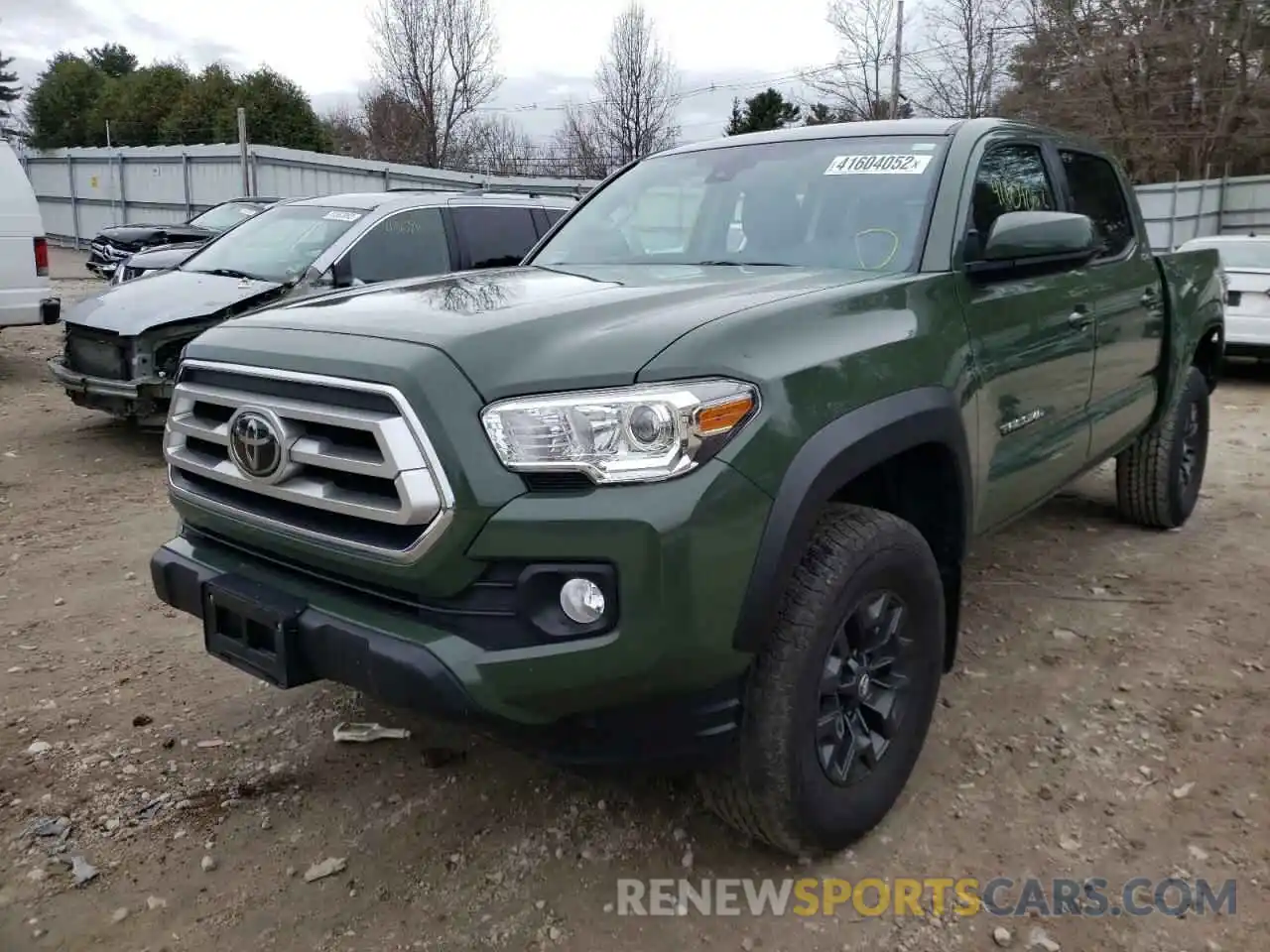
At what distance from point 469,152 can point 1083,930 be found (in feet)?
116

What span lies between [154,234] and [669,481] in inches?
634

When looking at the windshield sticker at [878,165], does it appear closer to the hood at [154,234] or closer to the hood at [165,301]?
the hood at [165,301]

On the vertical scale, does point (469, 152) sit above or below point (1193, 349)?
above

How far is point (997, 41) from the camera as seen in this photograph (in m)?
29.5

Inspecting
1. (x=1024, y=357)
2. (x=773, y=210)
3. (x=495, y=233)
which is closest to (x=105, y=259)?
(x=495, y=233)

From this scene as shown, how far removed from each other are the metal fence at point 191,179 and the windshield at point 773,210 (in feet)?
50.5

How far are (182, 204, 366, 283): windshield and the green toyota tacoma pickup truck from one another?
4296mm

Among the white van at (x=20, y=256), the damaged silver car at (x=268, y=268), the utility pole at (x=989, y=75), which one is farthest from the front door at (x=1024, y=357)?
the utility pole at (x=989, y=75)

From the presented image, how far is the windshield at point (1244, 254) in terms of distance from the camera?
9.95m

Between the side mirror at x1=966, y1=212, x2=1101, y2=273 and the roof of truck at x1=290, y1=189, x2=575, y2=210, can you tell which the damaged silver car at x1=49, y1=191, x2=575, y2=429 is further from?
the side mirror at x1=966, y1=212, x2=1101, y2=273

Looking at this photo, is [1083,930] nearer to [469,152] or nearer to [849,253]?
[849,253]

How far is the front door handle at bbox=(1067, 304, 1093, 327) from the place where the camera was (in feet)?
11.8

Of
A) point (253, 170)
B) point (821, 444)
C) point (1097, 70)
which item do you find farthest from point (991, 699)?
point (1097, 70)

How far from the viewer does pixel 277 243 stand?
748cm
